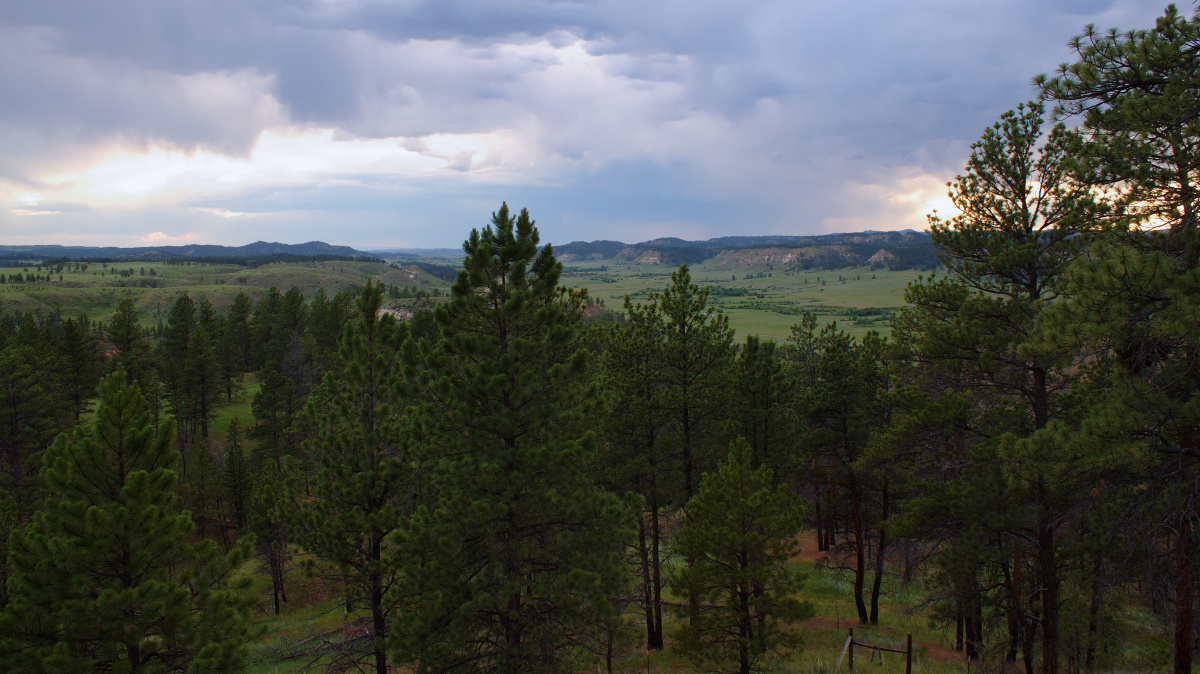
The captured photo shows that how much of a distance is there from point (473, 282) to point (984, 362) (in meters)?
10.1

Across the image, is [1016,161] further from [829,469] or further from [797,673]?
[829,469]

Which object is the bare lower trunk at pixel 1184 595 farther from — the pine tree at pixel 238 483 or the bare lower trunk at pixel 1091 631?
the pine tree at pixel 238 483

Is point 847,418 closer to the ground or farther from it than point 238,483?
farther from it

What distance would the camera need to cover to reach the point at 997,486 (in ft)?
39.4

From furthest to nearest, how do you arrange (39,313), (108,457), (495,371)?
(39,313) → (495,371) → (108,457)

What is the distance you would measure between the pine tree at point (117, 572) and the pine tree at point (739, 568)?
376 inches

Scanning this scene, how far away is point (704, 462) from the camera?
18.9 m

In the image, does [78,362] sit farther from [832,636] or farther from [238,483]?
[832,636]

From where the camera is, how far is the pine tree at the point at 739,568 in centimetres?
1408

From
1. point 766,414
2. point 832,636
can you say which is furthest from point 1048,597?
point 832,636

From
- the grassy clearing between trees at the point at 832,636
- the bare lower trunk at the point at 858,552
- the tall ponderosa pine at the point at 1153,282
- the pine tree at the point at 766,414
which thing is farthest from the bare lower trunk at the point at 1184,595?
the bare lower trunk at the point at 858,552

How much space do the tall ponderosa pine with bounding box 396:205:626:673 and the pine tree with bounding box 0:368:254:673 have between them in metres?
3.39

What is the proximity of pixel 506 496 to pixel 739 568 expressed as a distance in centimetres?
632

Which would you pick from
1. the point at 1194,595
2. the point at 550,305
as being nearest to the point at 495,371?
the point at 550,305
